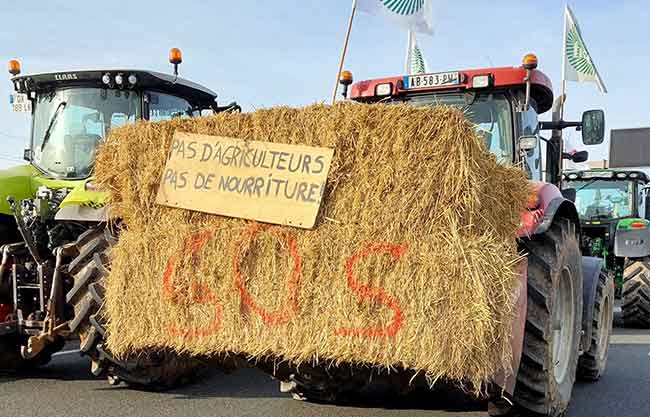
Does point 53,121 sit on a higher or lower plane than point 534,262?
higher

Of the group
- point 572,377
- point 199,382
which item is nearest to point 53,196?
point 199,382

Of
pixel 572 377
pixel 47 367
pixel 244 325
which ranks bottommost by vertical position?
pixel 47 367

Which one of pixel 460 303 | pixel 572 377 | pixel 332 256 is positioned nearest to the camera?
pixel 460 303

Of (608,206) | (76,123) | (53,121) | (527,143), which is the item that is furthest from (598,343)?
(608,206)

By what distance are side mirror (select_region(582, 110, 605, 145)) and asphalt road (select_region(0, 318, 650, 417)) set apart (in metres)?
2.08

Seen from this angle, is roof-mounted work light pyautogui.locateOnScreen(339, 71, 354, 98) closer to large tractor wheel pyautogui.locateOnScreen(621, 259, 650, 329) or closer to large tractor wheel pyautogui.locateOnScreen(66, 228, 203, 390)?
large tractor wheel pyautogui.locateOnScreen(66, 228, 203, 390)

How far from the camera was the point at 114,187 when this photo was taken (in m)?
4.49

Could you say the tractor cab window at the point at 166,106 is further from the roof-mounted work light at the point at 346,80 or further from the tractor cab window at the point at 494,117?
the tractor cab window at the point at 494,117

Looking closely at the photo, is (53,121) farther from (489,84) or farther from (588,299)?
(588,299)

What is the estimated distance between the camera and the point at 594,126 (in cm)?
613

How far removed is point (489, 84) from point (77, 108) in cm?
378

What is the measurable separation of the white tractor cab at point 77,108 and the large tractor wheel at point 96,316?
169cm

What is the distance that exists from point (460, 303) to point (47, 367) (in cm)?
477

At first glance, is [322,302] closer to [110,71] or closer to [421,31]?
[110,71]
